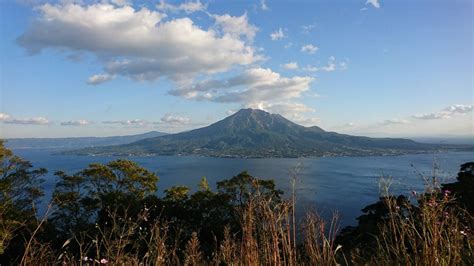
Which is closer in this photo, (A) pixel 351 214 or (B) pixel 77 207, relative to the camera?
(B) pixel 77 207

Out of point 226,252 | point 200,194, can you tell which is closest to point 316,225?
point 226,252

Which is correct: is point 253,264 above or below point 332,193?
above

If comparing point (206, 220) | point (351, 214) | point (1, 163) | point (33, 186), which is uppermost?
point (1, 163)

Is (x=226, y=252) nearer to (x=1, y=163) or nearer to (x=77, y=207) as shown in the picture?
(x=1, y=163)

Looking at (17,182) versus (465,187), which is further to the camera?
(17,182)

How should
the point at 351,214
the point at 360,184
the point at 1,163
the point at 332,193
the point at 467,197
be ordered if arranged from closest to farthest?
1. the point at 467,197
2. the point at 1,163
3. the point at 351,214
4. the point at 332,193
5. the point at 360,184

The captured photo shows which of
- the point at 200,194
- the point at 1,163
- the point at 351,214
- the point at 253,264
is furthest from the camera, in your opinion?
the point at 351,214

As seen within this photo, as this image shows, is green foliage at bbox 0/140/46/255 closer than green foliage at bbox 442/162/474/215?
No

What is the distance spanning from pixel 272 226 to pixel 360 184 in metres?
63.7

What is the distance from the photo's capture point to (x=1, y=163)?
54.8ft

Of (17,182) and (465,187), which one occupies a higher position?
(465,187)

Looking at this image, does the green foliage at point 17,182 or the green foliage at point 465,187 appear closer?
the green foliage at point 465,187

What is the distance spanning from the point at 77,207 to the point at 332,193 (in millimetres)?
39860

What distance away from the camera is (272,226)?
1.66 m
